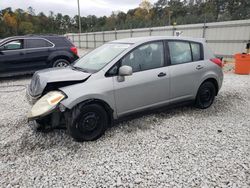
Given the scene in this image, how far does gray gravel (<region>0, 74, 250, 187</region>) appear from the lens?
2.52 metres


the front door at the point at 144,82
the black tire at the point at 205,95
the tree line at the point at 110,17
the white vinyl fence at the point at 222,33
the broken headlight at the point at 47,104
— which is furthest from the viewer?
the tree line at the point at 110,17

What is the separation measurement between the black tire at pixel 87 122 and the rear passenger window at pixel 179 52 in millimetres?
1775

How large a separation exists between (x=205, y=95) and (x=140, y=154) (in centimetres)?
239

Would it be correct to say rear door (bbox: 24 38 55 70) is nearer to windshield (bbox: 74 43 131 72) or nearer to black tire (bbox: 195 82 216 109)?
windshield (bbox: 74 43 131 72)

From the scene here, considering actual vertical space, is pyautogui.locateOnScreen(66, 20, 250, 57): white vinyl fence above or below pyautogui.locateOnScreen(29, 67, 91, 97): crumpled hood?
above

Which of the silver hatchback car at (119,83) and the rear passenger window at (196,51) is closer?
the silver hatchback car at (119,83)

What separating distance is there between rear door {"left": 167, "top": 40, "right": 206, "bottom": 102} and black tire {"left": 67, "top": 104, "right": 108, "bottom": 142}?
154 centimetres

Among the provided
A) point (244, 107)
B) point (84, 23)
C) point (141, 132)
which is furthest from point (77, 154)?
point (84, 23)

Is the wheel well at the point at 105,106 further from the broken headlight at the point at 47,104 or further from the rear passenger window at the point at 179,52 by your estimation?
the rear passenger window at the point at 179,52

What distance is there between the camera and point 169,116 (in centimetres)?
432

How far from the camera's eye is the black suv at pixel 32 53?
304 inches

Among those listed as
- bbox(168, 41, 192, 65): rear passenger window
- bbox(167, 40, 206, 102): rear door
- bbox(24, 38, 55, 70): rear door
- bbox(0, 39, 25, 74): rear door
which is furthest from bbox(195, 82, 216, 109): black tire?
bbox(0, 39, 25, 74): rear door

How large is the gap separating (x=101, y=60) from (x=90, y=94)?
33.7 inches

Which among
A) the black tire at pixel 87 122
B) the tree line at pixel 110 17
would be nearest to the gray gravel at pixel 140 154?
the black tire at pixel 87 122
